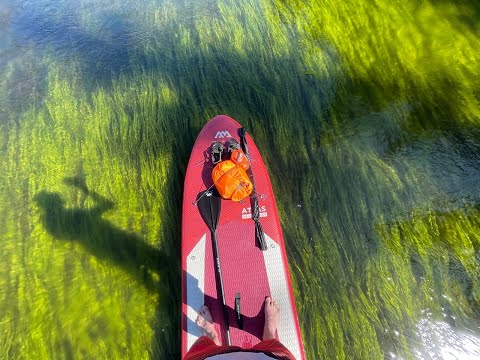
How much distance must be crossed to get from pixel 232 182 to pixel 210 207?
1.40ft

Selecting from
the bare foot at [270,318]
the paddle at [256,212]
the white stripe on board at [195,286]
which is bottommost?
the bare foot at [270,318]

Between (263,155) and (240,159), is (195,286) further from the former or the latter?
(263,155)

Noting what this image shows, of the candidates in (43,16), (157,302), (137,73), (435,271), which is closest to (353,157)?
(435,271)

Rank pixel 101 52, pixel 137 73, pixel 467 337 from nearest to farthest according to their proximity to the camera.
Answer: pixel 467 337
pixel 137 73
pixel 101 52

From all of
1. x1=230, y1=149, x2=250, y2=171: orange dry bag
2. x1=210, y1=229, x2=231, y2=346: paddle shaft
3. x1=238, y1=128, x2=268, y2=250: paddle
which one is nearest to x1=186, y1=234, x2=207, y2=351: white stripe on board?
x1=210, y1=229, x2=231, y2=346: paddle shaft

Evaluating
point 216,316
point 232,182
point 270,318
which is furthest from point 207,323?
point 232,182

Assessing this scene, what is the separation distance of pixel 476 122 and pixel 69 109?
686 centimetres

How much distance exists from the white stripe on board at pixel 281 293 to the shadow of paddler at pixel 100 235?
1336 mm

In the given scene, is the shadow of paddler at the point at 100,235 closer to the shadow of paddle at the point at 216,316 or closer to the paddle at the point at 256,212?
the shadow of paddle at the point at 216,316

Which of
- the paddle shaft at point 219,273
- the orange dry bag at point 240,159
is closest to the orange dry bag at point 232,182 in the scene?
the orange dry bag at point 240,159

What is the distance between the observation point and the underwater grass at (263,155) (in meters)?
3.99

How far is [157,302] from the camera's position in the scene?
405 cm

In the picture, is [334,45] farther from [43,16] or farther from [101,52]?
[43,16]

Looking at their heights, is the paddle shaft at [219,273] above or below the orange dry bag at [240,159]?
below
